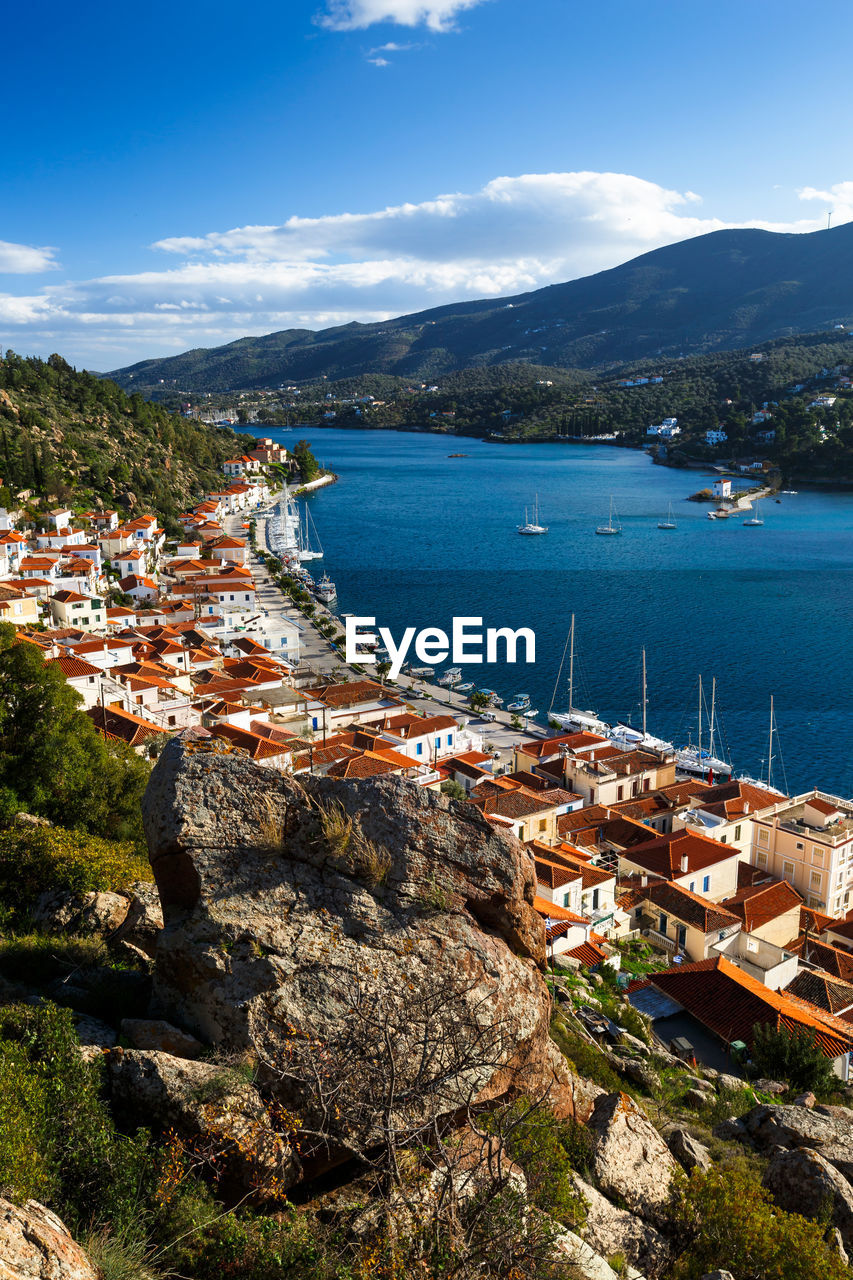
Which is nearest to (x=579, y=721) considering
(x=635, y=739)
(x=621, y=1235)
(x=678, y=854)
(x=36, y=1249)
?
(x=635, y=739)

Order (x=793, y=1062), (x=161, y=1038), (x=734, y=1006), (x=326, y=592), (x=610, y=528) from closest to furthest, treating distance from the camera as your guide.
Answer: (x=161, y=1038) < (x=793, y=1062) < (x=734, y=1006) < (x=326, y=592) < (x=610, y=528)

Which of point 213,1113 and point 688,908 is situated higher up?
point 213,1113

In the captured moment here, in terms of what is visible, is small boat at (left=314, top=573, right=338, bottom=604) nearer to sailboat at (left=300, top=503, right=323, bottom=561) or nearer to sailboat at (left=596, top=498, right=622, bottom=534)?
sailboat at (left=300, top=503, right=323, bottom=561)

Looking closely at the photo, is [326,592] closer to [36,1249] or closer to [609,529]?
[609,529]

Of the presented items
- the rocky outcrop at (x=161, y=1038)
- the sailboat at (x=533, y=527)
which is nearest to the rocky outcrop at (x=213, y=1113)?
the rocky outcrop at (x=161, y=1038)

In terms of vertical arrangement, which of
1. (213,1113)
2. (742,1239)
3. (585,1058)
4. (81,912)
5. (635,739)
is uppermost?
(213,1113)

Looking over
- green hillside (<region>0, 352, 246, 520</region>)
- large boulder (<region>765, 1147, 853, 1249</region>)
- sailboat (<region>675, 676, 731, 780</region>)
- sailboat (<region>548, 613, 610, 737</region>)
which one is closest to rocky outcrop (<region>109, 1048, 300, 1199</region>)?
large boulder (<region>765, 1147, 853, 1249</region>)
